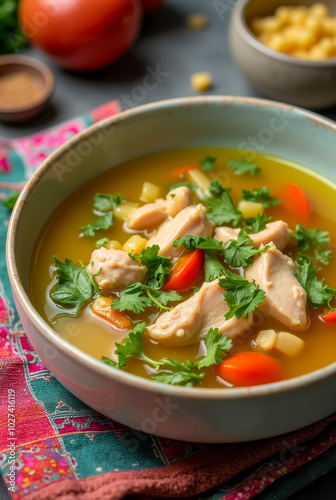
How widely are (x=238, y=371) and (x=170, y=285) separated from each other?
506 mm

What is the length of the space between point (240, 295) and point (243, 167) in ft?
3.20

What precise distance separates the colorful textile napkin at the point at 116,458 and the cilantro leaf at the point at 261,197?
109 cm

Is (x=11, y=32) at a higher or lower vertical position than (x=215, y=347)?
lower

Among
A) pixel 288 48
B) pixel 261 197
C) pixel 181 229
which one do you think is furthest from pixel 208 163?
pixel 288 48

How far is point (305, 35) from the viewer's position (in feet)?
13.4

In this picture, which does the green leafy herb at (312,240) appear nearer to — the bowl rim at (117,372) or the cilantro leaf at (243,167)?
the cilantro leaf at (243,167)

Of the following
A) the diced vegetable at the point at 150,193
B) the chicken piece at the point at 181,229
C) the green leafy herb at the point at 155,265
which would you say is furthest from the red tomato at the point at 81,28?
the green leafy herb at the point at 155,265

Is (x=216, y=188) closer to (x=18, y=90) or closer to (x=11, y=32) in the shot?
(x=18, y=90)

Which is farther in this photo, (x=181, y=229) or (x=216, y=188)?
(x=216, y=188)

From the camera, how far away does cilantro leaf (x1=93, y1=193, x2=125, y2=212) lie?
3.06 metres

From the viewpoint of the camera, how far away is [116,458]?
235 centimetres

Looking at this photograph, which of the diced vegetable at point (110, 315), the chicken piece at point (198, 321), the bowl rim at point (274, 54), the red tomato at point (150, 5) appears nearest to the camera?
the chicken piece at point (198, 321)

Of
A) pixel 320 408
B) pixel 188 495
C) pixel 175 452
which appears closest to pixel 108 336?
pixel 175 452

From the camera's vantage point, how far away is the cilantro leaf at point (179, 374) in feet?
7.50
